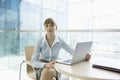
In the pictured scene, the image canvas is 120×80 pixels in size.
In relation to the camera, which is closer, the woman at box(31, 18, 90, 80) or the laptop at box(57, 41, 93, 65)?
the laptop at box(57, 41, 93, 65)

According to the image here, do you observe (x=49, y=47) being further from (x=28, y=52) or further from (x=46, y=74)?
(x=28, y=52)

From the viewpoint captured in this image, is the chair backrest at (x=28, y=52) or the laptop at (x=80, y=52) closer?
the laptop at (x=80, y=52)

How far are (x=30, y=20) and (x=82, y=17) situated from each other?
1.63m

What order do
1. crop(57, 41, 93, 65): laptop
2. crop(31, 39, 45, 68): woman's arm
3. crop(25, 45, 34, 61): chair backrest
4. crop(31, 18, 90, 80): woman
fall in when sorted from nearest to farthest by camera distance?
crop(57, 41, 93, 65): laptop, crop(31, 39, 45, 68): woman's arm, crop(31, 18, 90, 80): woman, crop(25, 45, 34, 61): chair backrest

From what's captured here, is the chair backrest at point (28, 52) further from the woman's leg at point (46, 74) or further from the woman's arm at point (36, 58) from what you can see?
the woman's leg at point (46, 74)

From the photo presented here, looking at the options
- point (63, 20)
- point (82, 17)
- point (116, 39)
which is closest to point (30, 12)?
point (63, 20)

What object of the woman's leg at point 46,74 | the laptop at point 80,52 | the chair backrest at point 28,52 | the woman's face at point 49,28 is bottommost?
the woman's leg at point 46,74

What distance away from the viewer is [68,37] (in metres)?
2.85

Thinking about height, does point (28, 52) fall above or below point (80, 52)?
below

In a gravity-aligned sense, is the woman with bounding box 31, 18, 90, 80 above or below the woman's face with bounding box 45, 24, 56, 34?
below

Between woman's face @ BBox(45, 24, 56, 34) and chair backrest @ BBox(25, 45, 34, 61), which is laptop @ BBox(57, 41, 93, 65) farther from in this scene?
chair backrest @ BBox(25, 45, 34, 61)

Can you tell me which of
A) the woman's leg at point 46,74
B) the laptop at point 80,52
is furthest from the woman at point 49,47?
the laptop at point 80,52

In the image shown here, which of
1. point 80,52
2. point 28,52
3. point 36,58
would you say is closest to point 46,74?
point 36,58

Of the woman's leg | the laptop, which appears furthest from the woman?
the laptop
